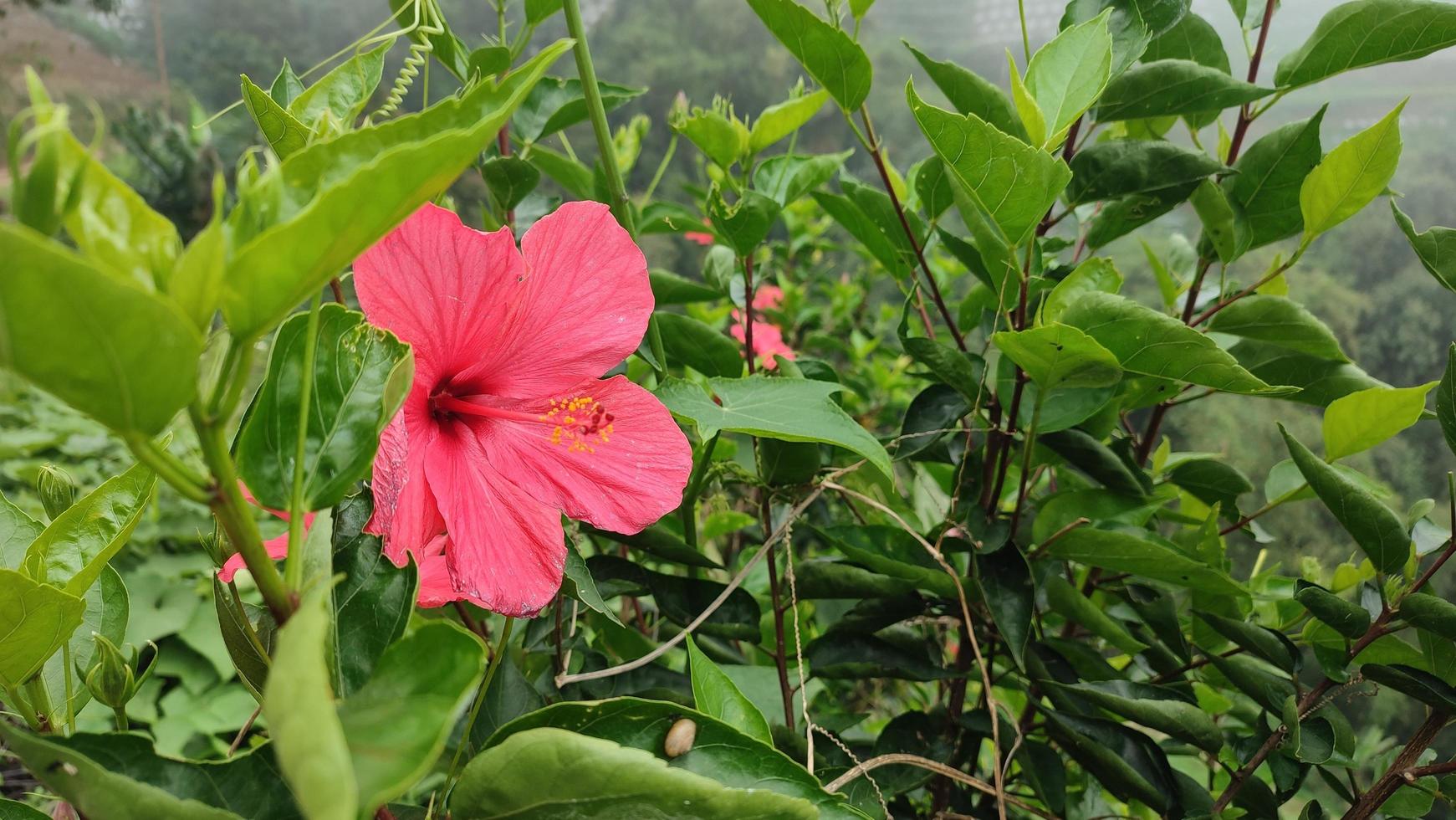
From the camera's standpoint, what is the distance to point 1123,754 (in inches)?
21.8

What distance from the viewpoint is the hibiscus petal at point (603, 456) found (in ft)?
1.42

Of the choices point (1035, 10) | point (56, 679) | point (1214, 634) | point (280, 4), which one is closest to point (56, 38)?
point (280, 4)

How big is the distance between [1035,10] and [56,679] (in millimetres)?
2163

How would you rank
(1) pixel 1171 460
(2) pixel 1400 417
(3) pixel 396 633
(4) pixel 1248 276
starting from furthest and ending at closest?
(4) pixel 1248 276 < (1) pixel 1171 460 < (2) pixel 1400 417 < (3) pixel 396 633

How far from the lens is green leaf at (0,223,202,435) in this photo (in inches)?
7.7

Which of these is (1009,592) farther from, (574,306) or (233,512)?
(233,512)

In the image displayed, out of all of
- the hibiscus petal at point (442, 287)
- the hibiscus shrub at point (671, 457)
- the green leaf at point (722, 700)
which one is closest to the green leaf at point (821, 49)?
the hibiscus shrub at point (671, 457)

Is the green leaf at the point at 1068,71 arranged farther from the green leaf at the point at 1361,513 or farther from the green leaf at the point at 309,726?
the green leaf at the point at 309,726

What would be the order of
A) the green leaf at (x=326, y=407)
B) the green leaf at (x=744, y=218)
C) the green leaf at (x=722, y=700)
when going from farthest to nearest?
1. the green leaf at (x=744, y=218)
2. the green leaf at (x=722, y=700)
3. the green leaf at (x=326, y=407)

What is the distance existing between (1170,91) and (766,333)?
818mm

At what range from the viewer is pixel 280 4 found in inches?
158

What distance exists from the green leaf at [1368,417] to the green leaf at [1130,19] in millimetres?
259

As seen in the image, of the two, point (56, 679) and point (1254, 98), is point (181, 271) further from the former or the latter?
point (1254, 98)

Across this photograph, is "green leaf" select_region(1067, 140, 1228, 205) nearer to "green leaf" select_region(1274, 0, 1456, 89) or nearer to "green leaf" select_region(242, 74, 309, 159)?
"green leaf" select_region(1274, 0, 1456, 89)
